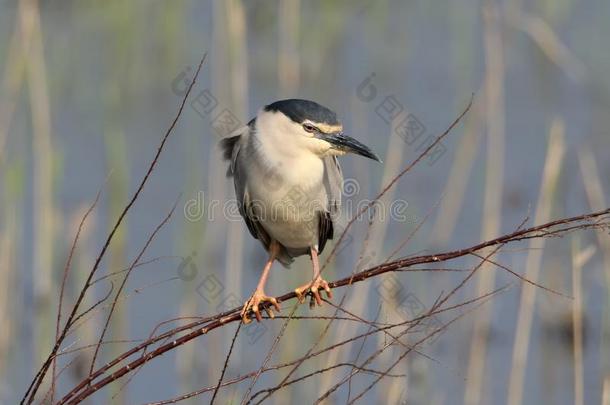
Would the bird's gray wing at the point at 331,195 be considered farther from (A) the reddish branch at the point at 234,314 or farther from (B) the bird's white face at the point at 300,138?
(A) the reddish branch at the point at 234,314

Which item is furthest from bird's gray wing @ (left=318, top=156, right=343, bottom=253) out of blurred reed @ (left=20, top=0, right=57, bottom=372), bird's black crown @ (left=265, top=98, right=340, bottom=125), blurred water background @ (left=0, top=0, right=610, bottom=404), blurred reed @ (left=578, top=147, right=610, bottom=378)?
blurred reed @ (left=20, top=0, right=57, bottom=372)

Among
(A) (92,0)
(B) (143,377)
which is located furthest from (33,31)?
(A) (92,0)

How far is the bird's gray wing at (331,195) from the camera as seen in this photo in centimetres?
399

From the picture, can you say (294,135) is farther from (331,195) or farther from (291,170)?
(331,195)

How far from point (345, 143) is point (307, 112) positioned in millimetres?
164

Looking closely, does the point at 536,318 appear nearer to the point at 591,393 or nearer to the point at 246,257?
the point at 591,393

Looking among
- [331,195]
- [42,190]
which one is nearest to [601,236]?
[331,195]

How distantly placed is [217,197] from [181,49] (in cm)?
254

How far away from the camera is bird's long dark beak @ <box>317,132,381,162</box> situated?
3.65 meters

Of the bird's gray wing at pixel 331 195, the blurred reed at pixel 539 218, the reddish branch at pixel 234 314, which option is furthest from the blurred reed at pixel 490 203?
the reddish branch at pixel 234 314

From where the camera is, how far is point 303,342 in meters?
4.77

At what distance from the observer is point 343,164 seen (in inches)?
244

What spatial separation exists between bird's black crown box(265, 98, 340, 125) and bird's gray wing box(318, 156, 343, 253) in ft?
0.82

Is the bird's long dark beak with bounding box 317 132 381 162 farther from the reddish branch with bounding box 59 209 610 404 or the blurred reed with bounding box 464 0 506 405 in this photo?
the reddish branch with bounding box 59 209 610 404
